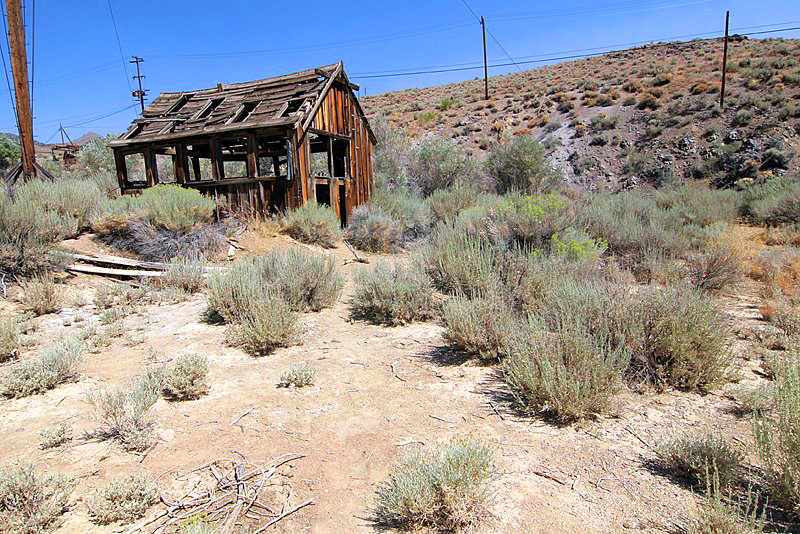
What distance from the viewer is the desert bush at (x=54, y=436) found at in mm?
3115

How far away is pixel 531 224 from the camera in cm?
729

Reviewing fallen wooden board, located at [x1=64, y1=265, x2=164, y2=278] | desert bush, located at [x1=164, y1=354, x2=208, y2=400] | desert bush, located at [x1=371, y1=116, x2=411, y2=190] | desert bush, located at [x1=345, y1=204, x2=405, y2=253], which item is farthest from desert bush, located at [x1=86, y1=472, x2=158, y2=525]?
desert bush, located at [x1=371, y1=116, x2=411, y2=190]

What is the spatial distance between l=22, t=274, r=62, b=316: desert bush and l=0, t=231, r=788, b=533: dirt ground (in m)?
1.31

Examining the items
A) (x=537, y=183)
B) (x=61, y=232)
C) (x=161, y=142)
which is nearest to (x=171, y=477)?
(x=61, y=232)

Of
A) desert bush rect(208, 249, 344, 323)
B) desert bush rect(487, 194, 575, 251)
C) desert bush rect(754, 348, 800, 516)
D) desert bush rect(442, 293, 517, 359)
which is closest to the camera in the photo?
desert bush rect(754, 348, 800, 516)

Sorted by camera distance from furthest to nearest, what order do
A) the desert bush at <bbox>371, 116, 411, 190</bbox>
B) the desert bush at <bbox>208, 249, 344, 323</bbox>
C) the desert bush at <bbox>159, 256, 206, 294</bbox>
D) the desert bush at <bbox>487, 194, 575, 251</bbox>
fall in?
the desert bush at <bbox>371, 116, 411, 190</bbox>, the desert bush at <bbox>159, 256, 206, 294</bbox>, the desert bush at <bbox>487, 194, 575, 251</bbox>, the desert bush at <bbox>208, 249, 344, 323</bbox>

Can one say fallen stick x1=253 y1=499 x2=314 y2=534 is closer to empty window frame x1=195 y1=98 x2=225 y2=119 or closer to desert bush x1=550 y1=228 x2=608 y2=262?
desert bush x1=550 y1=228 x2=608 y2=262

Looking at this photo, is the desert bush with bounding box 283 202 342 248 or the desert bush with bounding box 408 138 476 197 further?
the desert bush with bounding box 408 138 476 197

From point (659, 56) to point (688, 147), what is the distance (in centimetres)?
2060

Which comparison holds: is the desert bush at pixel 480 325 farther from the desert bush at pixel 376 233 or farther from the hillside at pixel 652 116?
the hillside at pixel 652 116

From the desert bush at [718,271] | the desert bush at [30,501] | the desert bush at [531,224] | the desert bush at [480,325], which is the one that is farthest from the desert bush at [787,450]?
the desert bush at [718,271]

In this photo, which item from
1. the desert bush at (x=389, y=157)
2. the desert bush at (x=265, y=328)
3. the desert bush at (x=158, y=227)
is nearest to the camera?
the desert bush at (x=265, y=328)

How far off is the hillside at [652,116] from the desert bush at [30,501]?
25132 millimetres

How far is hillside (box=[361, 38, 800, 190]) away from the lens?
886 inches
